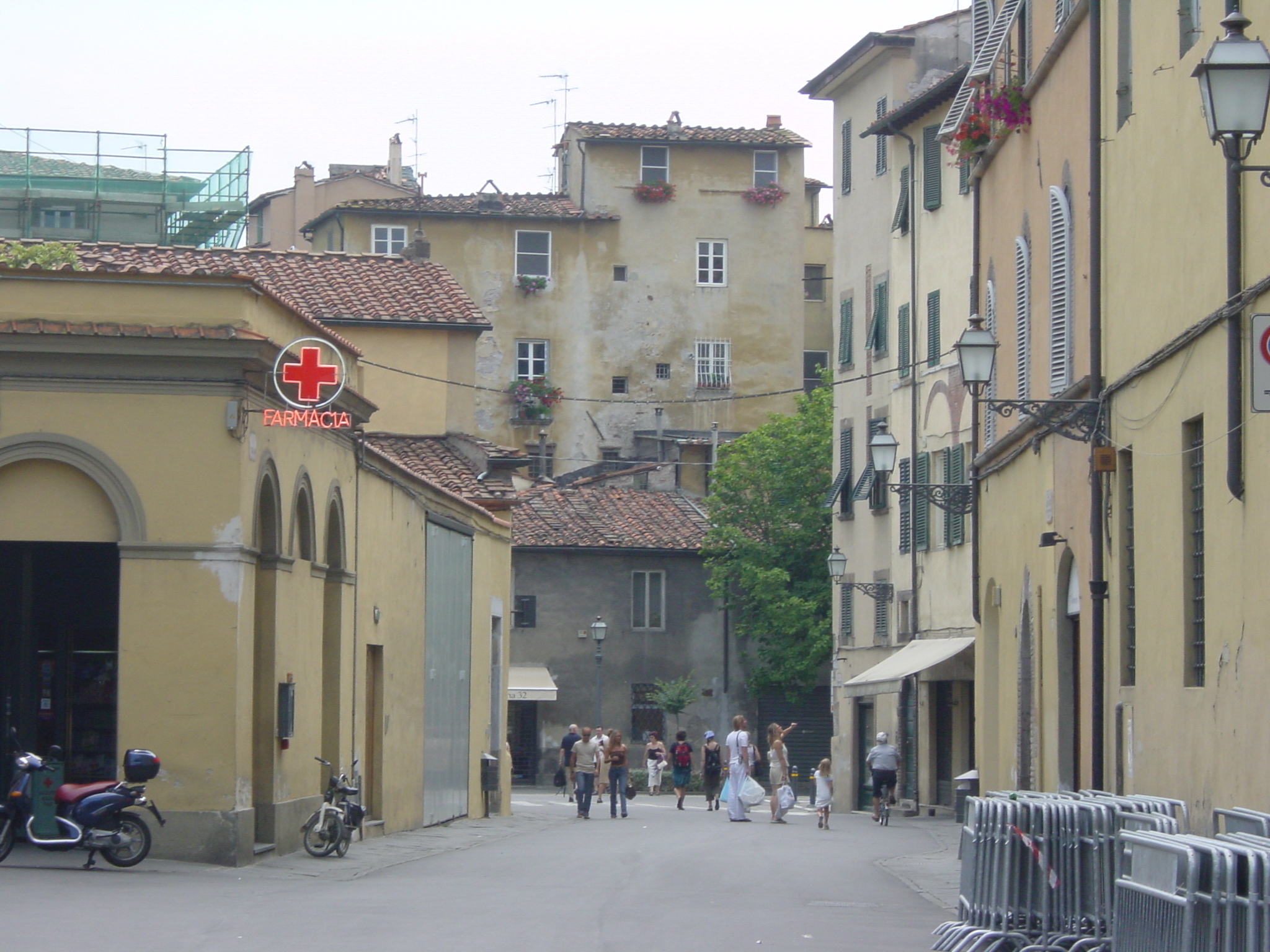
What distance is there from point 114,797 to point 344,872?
8.63 feet

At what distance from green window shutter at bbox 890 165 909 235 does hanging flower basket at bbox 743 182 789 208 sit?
20.3 meters

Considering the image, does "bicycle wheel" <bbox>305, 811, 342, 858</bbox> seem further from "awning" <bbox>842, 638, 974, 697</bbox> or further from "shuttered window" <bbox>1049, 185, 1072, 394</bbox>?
"awning" <bbox>842, 638, 974, 697</bbox>

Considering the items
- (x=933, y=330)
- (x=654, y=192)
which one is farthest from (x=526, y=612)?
(x=933, y=330)

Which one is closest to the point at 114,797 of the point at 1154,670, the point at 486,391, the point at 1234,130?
the point at 1154,670

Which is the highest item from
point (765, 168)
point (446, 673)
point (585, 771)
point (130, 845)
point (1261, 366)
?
point (765, 168)

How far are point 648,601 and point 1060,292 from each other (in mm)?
38586

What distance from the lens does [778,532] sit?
182ft

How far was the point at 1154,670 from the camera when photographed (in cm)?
1469

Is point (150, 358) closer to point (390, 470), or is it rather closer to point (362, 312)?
point (390, 470)

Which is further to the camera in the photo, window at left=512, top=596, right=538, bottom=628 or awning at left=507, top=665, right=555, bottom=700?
window at left=512, top=596, right=538, bottom=628

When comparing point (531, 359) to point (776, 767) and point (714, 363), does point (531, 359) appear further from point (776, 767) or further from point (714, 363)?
point (776, 767)

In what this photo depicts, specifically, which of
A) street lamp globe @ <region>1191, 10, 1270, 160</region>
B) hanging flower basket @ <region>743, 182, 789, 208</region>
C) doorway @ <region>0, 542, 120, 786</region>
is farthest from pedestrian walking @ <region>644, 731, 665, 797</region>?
street lamp globe @ <region>1191, 10, 1270, 160</region>

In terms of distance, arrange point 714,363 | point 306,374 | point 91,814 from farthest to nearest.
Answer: point 714,363 → point 306,374 → point 91,814

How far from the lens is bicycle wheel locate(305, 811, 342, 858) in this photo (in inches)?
815
